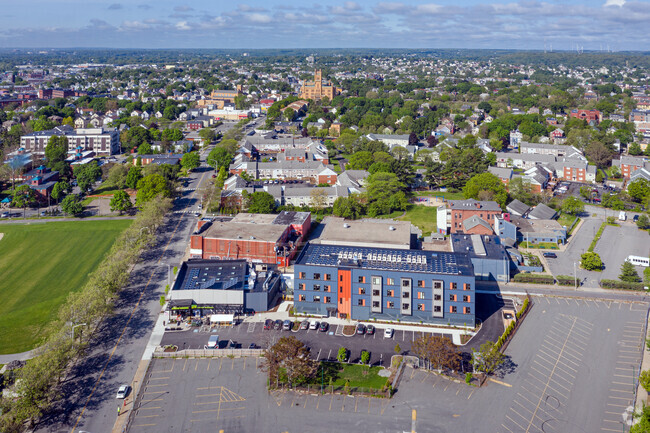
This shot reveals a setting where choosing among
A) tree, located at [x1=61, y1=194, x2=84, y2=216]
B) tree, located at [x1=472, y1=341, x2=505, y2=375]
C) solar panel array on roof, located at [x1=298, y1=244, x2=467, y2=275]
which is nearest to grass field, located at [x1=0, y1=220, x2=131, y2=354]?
tree, located at [x1=61, y1=194, x2=84, y2=216]

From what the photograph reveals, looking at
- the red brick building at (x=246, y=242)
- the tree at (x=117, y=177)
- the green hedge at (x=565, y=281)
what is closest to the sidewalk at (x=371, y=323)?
the red brick building at (x=246, y=242)

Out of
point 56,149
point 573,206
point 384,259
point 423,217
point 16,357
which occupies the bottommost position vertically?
point 16,357

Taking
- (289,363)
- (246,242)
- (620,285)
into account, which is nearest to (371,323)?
(289,363)

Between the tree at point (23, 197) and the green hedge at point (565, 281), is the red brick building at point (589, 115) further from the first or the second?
the tree at point (23, 197)

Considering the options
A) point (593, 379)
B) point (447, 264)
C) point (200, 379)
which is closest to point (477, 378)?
point (593, 379)

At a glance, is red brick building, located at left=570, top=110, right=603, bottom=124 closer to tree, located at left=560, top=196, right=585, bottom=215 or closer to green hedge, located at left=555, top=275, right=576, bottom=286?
tree, located at left=560, top=196, right=585, bottom=215

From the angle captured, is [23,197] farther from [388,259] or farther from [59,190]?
[388,259]

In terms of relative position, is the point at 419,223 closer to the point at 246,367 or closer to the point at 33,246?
the point at 246,367

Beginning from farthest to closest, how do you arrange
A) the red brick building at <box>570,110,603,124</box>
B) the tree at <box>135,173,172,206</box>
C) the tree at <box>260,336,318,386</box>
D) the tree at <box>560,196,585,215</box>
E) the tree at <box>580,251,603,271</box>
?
the red brick building at <box>570,110,603,124</box> < the tree at <box>135,173,172,206</box> < the tree at <box>560,196,585,215</box> < the tree at <box>580,251,603,271</box> < the tree at <box>260,336,318,386</box>
